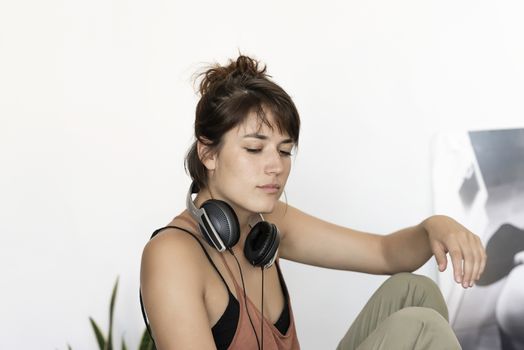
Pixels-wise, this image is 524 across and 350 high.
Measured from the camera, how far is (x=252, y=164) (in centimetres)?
156

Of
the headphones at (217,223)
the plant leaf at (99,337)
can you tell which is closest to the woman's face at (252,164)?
the headphones at (217,223)

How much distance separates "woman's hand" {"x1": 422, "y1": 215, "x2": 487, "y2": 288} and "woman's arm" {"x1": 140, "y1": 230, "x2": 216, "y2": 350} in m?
0.50

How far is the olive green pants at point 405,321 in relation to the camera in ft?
4.52

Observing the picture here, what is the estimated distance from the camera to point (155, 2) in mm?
2537

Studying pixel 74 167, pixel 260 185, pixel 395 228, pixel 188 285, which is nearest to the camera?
pixel 188 285

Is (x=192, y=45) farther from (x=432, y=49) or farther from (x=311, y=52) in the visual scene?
(x=432, y=49)

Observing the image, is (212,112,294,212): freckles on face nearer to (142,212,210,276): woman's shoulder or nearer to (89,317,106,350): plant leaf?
(142,212,210,276): woman's shoulder

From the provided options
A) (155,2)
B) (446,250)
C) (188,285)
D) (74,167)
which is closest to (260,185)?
(188,285)

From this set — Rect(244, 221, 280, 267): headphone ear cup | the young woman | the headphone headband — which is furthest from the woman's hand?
the headphone headband

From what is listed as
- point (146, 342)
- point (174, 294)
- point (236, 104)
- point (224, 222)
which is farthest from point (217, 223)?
point (146, 342)

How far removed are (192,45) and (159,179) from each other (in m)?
0.49

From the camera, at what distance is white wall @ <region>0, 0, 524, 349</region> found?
2.34 m

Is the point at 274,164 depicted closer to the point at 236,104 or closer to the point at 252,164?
the point at 252,164

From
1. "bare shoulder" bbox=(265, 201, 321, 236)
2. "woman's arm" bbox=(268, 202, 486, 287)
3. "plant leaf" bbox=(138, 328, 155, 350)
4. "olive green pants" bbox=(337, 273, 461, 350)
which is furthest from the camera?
"plant leaf" bbox=(138, 328, 155, 350)
